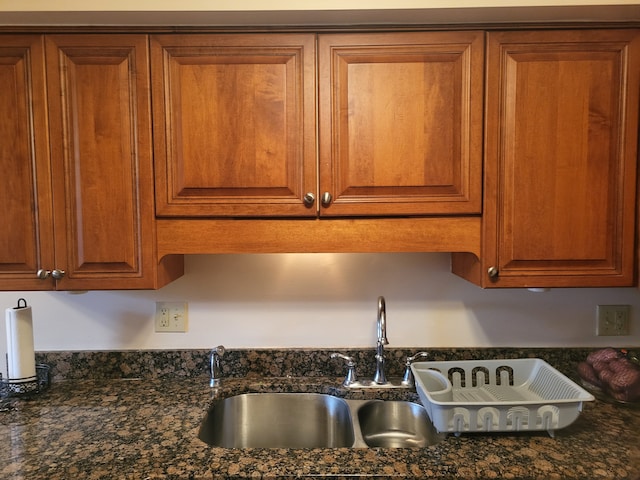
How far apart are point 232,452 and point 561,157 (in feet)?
4.14

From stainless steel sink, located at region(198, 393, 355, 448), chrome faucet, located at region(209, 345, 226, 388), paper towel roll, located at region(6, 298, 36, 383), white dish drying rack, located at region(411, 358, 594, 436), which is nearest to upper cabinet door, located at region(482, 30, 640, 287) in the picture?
white dish drying rack, located at region(411, 358, 594, 436)

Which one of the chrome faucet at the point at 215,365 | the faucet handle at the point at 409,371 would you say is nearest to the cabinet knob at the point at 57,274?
the chrome faucet at the point at 215,365

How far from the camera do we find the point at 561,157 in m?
1.33

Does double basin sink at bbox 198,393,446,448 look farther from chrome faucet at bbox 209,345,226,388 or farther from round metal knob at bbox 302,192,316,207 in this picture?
round metal knob at bbox 302,192,316,207

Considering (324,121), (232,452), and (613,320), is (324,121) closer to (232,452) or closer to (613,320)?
(232,452)

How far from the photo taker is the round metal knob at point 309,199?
1332mm

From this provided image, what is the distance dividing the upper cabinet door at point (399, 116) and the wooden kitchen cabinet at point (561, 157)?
65 mm

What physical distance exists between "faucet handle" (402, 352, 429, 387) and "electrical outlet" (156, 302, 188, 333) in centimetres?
85

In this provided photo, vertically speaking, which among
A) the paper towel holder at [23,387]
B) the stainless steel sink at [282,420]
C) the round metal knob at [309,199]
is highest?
the round metal knob at [309,199]

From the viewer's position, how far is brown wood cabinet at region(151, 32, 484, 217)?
1.32 m

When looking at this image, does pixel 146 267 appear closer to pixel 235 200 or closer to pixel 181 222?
pixel 181 222

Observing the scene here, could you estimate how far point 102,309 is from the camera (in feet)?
5.58

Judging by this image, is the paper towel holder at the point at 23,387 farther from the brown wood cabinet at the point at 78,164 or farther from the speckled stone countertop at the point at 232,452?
the brown wood cabinet at the point at 78,164

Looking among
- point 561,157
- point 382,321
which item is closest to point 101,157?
point 382,321
